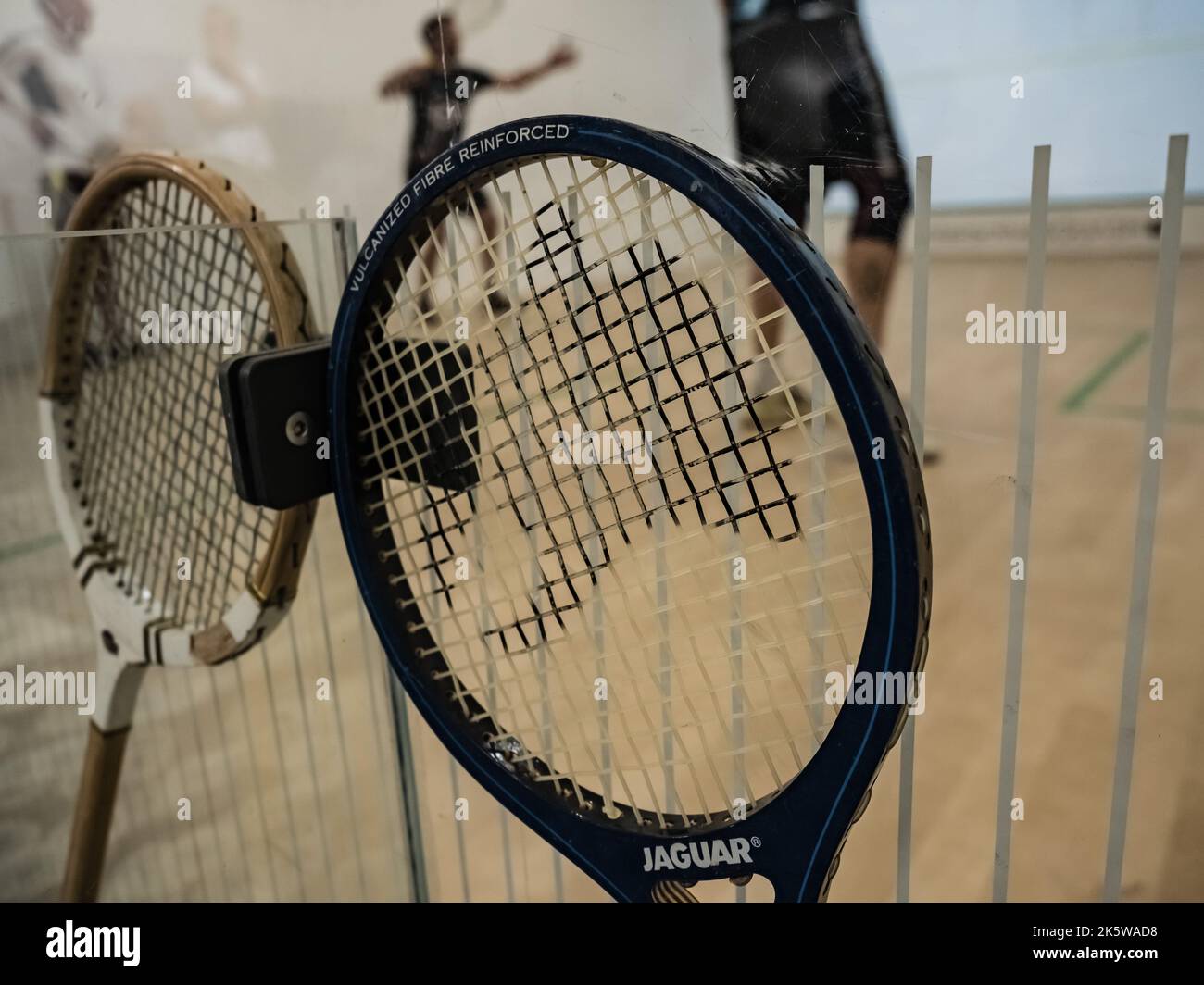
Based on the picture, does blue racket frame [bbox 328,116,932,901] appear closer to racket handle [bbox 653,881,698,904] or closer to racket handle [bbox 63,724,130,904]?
racket handle [bbox 653,881,698,904]

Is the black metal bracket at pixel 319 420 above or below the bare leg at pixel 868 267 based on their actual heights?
below

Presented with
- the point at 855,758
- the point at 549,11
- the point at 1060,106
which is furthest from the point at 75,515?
the point at 1060,106

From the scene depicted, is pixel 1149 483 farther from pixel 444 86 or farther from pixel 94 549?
pixel 94 549

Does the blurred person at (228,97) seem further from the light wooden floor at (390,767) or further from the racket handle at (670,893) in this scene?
the racket handle at (670,893)

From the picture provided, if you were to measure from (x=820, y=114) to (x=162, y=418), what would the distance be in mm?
551

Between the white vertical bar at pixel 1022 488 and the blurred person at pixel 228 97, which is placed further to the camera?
the blurred person at pixel 228 97

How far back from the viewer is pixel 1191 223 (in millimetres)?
715

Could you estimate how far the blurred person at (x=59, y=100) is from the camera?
117cm

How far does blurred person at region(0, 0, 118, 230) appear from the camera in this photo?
1168 mm

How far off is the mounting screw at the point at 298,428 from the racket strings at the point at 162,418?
0.09m

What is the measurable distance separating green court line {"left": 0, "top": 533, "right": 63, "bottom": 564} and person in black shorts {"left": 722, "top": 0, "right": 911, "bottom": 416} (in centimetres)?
71

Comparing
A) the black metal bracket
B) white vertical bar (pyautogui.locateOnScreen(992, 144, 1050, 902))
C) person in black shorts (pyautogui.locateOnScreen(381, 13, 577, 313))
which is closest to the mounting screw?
the black metal bracket

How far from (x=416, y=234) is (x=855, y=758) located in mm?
390

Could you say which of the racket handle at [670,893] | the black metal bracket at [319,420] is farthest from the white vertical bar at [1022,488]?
the black metal bracket at [319,420]
